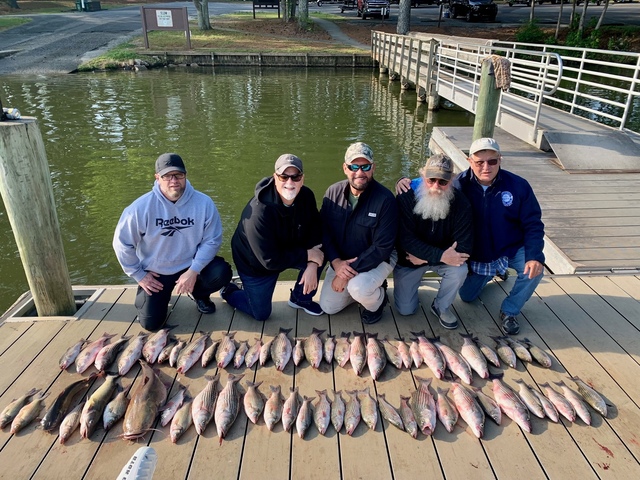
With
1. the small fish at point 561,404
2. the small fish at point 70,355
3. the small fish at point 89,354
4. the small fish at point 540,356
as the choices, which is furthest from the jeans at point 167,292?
the small fish at point 561,404

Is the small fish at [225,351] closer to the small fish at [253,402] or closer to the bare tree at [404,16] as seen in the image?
the small fish at [253,402]

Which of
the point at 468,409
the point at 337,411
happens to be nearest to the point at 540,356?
the point at 468,409

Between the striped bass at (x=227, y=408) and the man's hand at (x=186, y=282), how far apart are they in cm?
87

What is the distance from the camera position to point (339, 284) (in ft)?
12.5

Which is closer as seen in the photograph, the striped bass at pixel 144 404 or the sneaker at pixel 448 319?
the striped bass at pixel 144 404

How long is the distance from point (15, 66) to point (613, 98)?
24.7 meters

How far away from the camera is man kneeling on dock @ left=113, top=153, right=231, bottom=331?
358cm

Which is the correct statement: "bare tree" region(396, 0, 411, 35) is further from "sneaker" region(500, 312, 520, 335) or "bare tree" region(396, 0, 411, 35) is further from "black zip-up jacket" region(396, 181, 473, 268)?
"sneaker" region(500, 312, 520, 335)

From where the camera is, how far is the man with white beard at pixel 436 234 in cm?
358

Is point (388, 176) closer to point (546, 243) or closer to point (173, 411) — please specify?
point (546, 243)

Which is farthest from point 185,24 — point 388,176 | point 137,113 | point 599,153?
point 599,153

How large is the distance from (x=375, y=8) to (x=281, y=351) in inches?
1377

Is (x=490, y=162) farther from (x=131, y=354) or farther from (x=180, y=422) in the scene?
(x=131, y=354)

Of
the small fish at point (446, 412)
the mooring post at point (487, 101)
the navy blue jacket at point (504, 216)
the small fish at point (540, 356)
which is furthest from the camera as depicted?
the mooring post at point (487, 101)
